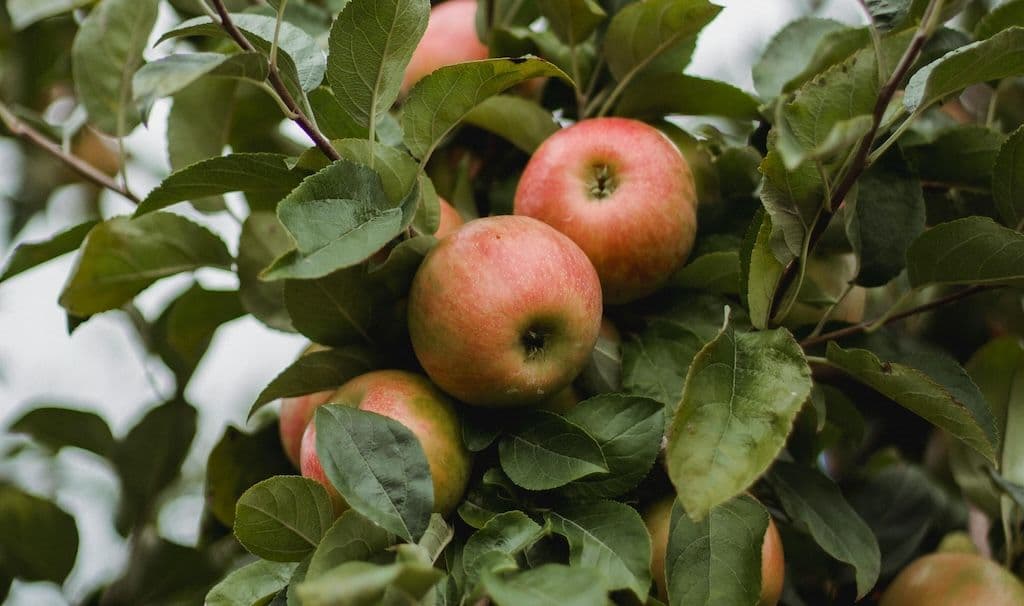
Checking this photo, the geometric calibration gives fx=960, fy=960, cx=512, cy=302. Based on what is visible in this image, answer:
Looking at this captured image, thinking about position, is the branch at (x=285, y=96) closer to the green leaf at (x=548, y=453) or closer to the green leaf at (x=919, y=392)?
the green leaf at (x=548, y=453)

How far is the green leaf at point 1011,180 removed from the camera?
2.14 feet

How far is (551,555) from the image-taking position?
57cm

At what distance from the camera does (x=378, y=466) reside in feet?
1.79

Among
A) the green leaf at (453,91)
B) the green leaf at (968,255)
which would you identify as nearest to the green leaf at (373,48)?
the green leaf at (453,91)

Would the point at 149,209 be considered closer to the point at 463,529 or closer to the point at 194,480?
the point at 463,529

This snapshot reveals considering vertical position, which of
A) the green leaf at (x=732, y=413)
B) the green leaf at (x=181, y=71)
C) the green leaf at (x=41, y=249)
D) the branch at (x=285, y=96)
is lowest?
the green leaf at (x=41, y=249)

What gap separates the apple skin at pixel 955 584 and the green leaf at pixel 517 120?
46 cm

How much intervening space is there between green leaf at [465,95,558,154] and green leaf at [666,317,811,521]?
0.27 metres

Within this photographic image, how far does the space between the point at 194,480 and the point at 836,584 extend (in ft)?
2.72

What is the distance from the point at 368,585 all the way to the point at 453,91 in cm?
29

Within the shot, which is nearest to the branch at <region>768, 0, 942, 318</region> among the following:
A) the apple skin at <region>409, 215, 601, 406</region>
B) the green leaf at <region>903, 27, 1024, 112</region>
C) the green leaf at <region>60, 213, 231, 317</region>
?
the green leaf at <region>903, 27, 1024, 112</region>

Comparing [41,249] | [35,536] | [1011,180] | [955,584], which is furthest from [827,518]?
[35,536]

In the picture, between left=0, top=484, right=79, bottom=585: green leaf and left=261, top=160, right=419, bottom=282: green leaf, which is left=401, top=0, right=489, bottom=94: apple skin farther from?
left=0, top=484, right=79, bottom=585: green leaf

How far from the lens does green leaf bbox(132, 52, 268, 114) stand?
461 millimetres
